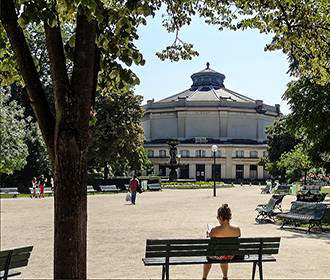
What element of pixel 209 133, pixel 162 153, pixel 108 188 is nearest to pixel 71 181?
pixel 108 188

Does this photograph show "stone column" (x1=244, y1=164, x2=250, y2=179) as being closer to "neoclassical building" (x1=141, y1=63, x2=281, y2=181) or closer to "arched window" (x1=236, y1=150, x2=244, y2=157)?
"neoclassical building" (x1=141, y1=63, x2=281, y2=181)

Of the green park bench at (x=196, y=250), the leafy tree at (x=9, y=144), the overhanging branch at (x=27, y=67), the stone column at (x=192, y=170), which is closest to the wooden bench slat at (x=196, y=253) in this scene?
the green park bench at (x=196, y=250)

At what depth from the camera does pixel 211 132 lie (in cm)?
10669

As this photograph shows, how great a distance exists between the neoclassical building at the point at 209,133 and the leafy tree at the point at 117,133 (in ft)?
156

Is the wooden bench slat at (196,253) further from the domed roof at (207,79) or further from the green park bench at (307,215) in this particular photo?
the domed roof at (207,79)

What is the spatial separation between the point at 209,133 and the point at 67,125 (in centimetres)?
10255

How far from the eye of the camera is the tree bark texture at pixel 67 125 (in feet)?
15.3

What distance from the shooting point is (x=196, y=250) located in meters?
7.48

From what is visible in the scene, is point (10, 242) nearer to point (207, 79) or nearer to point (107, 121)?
point (107, 121)

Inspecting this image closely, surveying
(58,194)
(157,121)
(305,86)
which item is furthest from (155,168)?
(58,194)

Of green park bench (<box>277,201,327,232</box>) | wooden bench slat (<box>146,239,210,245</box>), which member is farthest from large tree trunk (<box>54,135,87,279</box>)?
green park bench (<box>277,201,327,232</box>)

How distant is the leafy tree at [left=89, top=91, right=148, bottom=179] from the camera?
49281 millimetres

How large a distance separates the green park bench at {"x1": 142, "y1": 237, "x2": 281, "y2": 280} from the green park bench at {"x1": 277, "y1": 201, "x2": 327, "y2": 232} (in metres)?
7.73

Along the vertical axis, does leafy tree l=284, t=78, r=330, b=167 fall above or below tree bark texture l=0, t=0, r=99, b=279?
above
